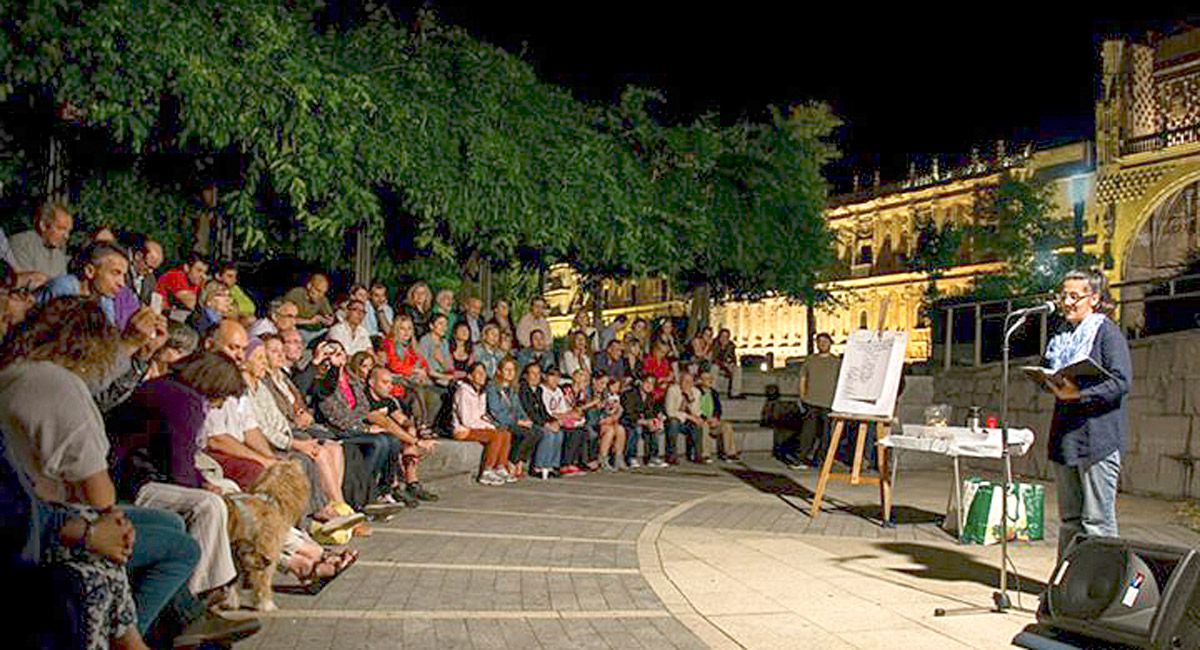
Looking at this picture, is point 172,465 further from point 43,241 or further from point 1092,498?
point 1092,498

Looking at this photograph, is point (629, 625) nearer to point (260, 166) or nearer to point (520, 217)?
point (260, 166)

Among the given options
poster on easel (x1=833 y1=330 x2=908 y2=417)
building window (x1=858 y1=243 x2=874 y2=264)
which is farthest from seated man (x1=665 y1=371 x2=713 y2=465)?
building window (x1=858 y1=243 x2=874 y2=264)

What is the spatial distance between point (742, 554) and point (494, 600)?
249 cm

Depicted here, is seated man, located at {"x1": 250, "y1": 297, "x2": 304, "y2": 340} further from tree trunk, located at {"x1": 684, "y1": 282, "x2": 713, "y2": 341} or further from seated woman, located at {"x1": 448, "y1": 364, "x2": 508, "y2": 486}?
tree trunk, located at {"x1": 684, "y1": 282, "x2": 713, "y2": 341}

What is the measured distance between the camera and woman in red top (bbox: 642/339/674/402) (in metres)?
16.7

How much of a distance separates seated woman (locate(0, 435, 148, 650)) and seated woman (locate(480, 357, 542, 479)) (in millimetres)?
9018

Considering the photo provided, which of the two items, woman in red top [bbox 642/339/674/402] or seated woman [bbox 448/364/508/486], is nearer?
seated woman [bbox 448/364/508/486]

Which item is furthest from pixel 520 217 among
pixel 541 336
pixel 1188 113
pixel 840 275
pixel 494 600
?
pixel 840 275

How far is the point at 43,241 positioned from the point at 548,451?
6.99 meters

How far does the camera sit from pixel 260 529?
550 cm

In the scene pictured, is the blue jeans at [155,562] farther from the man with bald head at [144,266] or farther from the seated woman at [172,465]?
the man with bald head at [144,266]

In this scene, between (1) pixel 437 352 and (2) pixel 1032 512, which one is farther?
(1) pixel 437 352

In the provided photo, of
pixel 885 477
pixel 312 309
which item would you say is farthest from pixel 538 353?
pixel 885 477

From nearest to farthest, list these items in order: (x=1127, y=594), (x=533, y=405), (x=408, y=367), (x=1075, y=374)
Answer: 1. (x=1127, y=594)
2. (x=1075, y=374)
3. (x=408, y=367)
4. (x=533, y=405)
